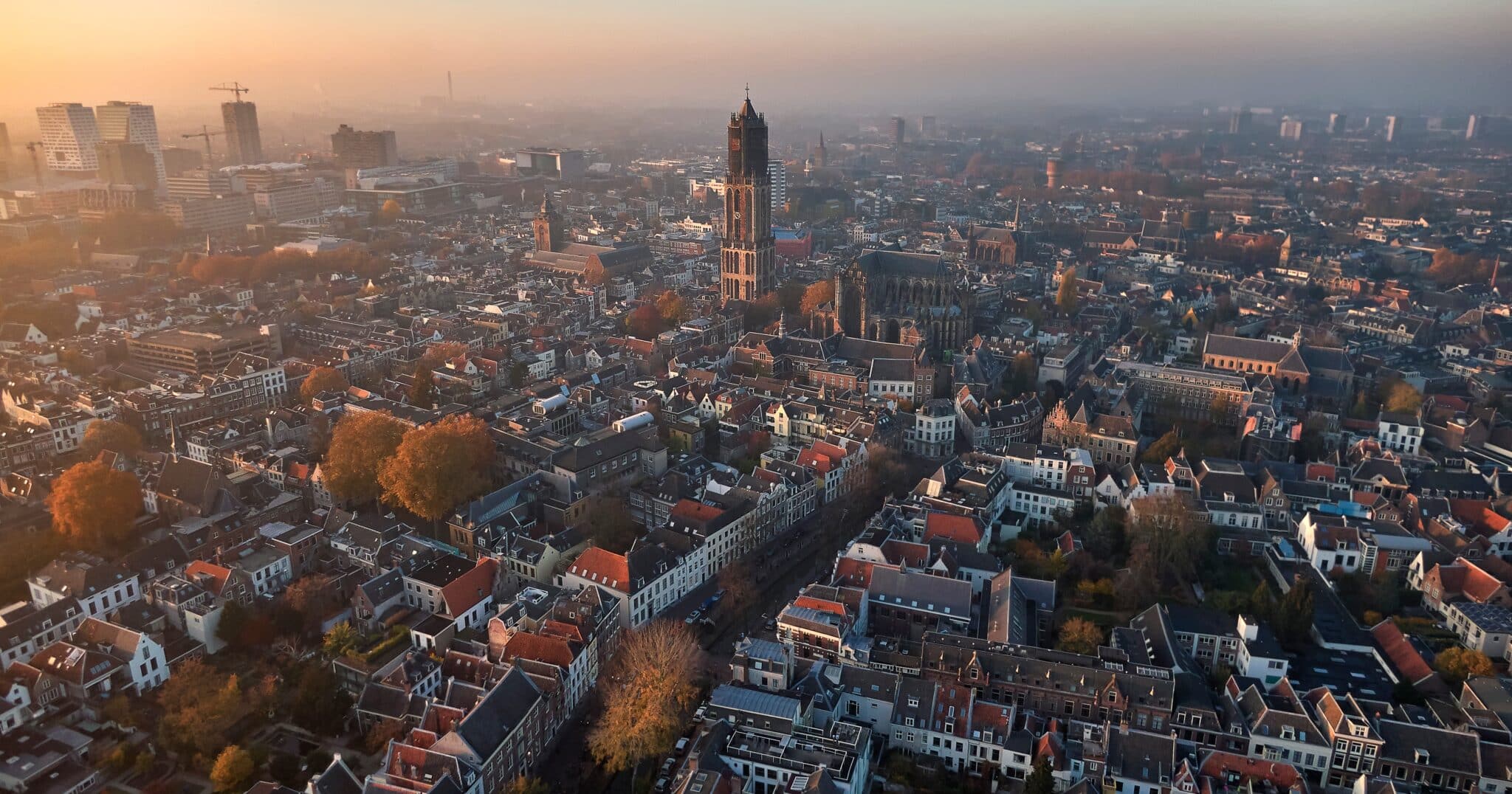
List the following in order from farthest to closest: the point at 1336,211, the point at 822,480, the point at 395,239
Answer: the point at 1336,211, the point at 395,239, the point at 822,480

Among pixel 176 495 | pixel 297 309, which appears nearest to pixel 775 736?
pixel 176 495

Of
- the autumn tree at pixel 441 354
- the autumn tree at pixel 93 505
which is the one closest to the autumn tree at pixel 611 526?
the autumn tree at pixel 93 505

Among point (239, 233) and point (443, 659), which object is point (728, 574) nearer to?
point (443, 659)

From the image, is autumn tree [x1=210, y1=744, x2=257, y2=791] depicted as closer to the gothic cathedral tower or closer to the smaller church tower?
the gothic cathedral tower

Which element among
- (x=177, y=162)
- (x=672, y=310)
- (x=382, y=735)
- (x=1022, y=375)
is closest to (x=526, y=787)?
(x=382, y=735)

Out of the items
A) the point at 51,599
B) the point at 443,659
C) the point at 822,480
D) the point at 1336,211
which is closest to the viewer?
the point at 443,659

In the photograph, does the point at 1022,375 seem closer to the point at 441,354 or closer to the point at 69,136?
the point at 441,354

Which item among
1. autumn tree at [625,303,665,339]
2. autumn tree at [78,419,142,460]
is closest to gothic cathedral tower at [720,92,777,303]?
autumn tree at [625,303,665,339]
